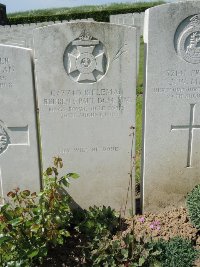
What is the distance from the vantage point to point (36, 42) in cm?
339

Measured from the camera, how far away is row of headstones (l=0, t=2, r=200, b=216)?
3420 mm

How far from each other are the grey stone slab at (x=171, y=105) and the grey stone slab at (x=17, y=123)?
3.95ft

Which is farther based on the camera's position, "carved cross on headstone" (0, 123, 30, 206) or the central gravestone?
"carved cross on headstone" (0, 123, 30, 206)

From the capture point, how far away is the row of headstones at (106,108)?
11.2ft

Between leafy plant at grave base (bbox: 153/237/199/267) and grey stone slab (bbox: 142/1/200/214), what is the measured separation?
777 mm

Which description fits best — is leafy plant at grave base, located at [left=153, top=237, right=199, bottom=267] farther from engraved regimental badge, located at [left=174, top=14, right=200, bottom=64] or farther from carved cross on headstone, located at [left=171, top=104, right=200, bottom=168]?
engraved regimental badge, located at [left=174, top=14, right=200, bottom=64]

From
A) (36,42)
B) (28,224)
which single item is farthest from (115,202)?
(36,42)

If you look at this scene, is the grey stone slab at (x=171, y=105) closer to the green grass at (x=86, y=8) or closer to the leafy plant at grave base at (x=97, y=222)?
the leafy plant at grave base at (x=97, y=222)

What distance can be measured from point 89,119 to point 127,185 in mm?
892

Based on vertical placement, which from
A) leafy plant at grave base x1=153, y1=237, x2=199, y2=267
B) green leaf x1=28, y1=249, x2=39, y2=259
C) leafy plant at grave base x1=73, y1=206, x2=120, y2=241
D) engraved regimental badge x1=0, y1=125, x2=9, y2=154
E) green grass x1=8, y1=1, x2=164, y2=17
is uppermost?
green grass x1=8, y1=1, x2=164, y2=17

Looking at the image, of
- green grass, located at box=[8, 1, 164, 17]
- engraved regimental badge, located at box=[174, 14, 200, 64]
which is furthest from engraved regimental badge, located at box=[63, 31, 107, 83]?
green grass, located at box=[8, 1, 164, 17]

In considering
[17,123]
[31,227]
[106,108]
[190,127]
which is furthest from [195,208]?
[17,123]

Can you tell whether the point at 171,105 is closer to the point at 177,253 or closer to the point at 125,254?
the point at 177,253

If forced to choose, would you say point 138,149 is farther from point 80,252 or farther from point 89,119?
point 80,252
